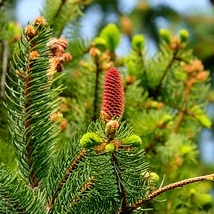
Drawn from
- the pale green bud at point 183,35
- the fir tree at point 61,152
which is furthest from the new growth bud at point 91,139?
the pale green bud at point 183,35

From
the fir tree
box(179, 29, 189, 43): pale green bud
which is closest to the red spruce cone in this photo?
the fir tree

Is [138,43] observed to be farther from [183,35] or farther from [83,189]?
[83,189]

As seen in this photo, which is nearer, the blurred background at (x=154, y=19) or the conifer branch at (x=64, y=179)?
the conifer branch at (x=64, y=179)

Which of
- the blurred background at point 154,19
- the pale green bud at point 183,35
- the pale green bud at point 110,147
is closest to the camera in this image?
the pale green bud at point 110,147

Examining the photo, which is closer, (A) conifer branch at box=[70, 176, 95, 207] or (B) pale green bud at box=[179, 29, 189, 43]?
(A) conifer branch at box=[70, 176, 95, 207]

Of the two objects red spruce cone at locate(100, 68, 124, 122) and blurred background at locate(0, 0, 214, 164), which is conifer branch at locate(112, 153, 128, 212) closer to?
red spruce cone at locate(100, 68, 124, 122)

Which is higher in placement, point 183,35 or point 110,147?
point 110,147

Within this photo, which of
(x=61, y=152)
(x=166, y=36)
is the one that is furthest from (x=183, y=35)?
(x=61, y=152)

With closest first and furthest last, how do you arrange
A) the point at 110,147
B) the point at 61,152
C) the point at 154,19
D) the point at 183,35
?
1. the point at 110,147
2. the point at 61,152
3. the point at 183,35
4. the point at 154,19

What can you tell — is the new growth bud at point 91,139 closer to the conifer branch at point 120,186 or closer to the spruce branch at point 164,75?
the conifer branch at point 120,186

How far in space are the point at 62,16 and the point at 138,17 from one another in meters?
1.81

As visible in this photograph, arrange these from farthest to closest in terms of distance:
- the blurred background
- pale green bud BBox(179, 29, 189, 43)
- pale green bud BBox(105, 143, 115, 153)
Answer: the blurred background → pale green bud BBox(179, 29, 189, 43) → pale green bud BBox(105, 143, 115, 153)

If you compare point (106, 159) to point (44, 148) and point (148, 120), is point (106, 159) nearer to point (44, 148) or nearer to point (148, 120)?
point (44, 148)

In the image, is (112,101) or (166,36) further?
(166,36)
